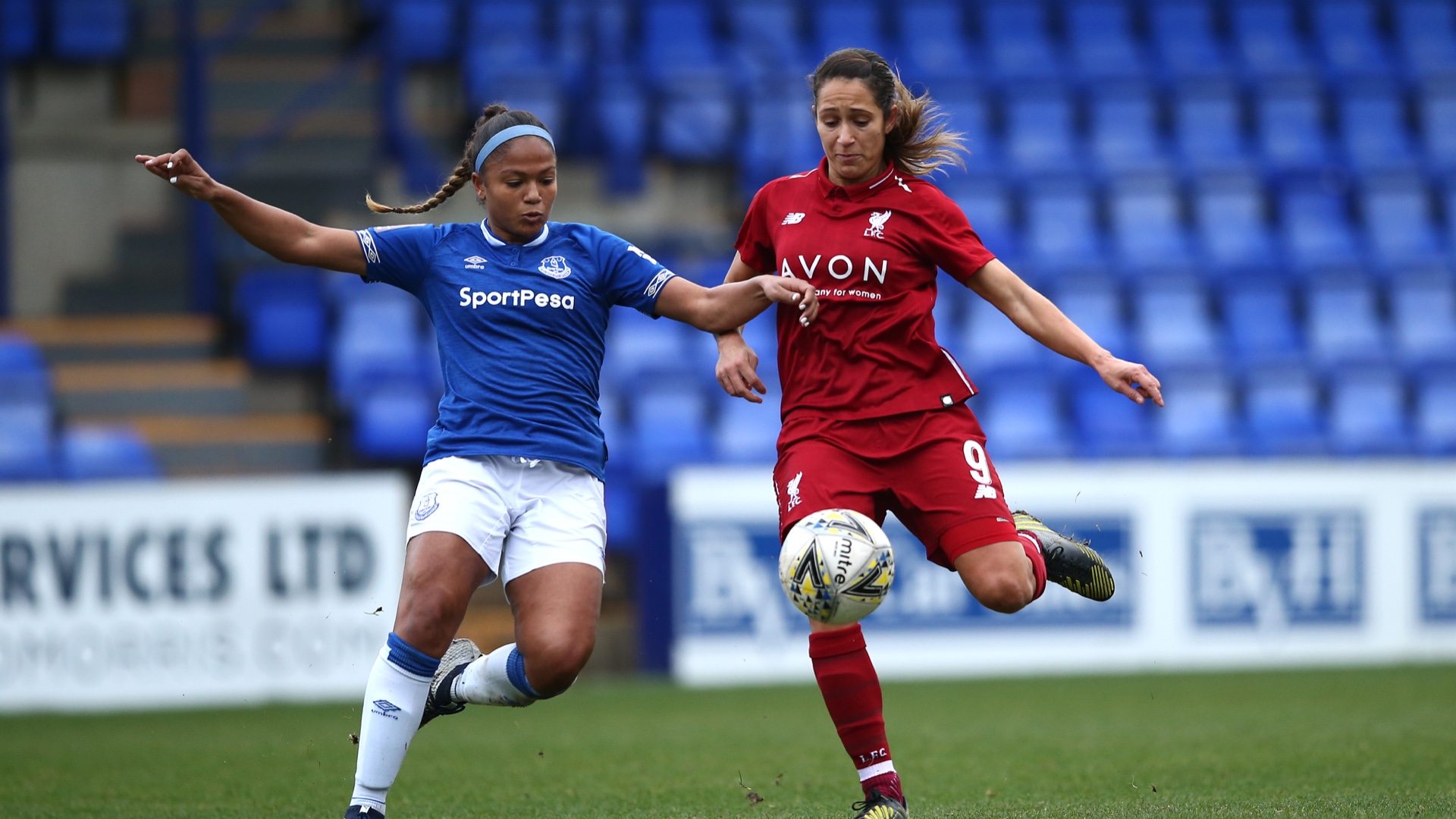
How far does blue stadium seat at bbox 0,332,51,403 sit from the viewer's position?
34.0 ft

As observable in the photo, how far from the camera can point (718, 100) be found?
13.0 m

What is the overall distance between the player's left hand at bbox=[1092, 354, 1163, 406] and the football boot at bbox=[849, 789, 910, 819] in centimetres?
128

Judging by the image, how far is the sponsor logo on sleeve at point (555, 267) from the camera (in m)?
4.57

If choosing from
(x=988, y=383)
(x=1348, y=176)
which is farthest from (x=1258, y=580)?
(x=1348, y=176)

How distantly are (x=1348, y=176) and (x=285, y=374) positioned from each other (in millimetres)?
8452

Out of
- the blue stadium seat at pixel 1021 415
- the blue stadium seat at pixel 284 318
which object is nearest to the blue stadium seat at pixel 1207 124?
the blue stadium seat at pixel 1021 415

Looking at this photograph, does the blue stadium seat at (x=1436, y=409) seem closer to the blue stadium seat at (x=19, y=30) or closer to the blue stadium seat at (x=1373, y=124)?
the blue stadium seat at (x=1373, y=124)

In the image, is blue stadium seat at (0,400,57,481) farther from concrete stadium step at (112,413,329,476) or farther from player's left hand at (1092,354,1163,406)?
player's left hand at (1092,354,1163,406)

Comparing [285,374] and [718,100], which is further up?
[718,100]

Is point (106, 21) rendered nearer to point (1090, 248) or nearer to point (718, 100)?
point (718, 100)

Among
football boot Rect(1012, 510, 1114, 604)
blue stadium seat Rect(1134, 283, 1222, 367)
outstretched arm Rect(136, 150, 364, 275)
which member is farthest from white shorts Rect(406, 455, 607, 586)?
blue stadium seat Rect(1134, 283, 1222, 367)

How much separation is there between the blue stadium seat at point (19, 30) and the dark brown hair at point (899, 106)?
31.7 ft

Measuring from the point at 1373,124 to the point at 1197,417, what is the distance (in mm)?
3719

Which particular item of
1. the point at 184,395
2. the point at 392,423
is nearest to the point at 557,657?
the point at 392,423
